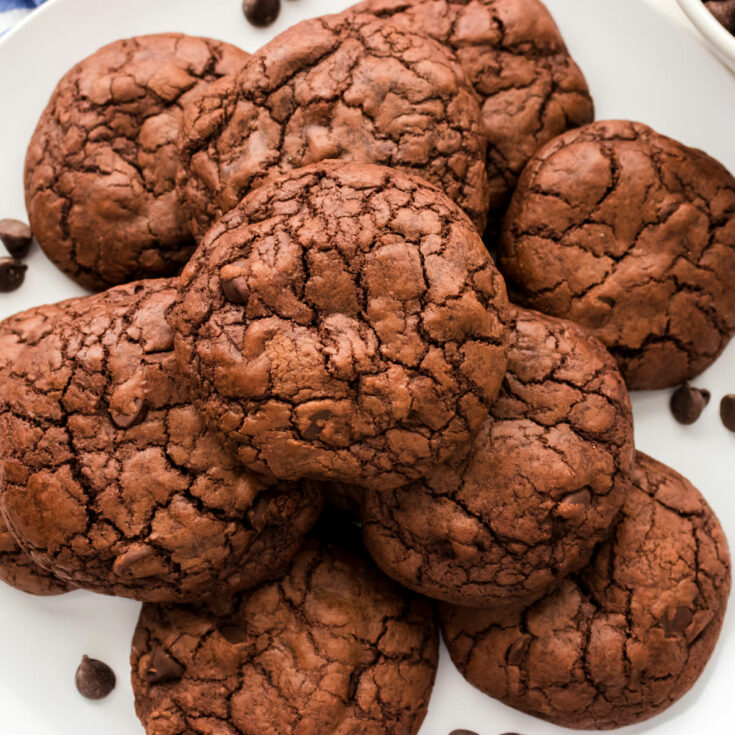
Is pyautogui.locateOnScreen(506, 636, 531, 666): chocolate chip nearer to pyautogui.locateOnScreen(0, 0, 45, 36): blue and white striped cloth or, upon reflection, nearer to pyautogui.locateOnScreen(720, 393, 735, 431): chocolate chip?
pyautogui.locateOnScreen(720, 393, 735, 431): chocolate chip

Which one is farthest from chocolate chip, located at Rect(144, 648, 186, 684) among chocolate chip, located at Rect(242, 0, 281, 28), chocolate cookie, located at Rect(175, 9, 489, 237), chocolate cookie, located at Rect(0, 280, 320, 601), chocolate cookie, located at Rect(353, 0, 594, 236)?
chocolate chip, located at Rect(242, 0, 281, 28)

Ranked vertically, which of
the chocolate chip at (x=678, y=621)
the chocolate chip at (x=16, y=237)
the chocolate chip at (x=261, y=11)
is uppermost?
the chocolate chip at (x=261, y=11)

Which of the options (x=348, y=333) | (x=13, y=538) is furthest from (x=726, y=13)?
(x=13, y=538)

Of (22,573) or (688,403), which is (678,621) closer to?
(688,403)

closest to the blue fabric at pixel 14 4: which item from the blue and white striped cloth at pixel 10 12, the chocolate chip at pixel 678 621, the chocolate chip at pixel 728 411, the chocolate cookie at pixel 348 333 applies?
the blue and white striped cloth at pixel 10 12

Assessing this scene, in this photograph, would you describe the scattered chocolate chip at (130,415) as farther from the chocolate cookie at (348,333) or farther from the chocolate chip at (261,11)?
the chocolate chip at (261,11)

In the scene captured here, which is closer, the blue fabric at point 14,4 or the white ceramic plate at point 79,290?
the white ceramic plate at point 79,290
